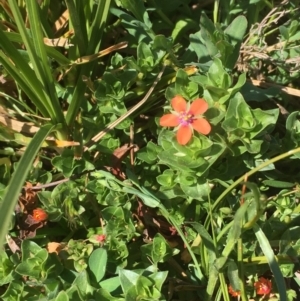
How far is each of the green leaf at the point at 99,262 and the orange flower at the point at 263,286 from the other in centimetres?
58

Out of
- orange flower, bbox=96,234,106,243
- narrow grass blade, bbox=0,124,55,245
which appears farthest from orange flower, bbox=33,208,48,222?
narrow grass blade, bbox=0,124,55,245

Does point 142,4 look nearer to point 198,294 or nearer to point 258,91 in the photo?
point 258,91

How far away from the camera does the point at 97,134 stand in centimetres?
199

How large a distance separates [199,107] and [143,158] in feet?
1.16

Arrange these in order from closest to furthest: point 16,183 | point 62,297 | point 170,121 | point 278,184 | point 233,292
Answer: point 16,183 < point 62,297 < point 170,121 < point 233,292 < point 278,184

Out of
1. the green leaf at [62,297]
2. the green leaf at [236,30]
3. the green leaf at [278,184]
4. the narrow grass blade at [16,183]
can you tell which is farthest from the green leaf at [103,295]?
the green leaf at [236,30]

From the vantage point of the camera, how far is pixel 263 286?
1.89m

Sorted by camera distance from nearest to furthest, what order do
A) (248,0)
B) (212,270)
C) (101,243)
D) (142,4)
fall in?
→ (212,270) → (101,243) → (142,4) → (248,0)

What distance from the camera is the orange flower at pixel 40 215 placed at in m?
1.92

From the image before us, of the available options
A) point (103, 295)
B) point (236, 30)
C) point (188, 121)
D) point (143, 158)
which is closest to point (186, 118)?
point (188, 121)

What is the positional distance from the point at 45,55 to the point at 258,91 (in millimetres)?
839

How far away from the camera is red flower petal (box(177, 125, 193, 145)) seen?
5.49 feet

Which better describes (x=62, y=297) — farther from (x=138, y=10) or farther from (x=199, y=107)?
(x=138, y=10)

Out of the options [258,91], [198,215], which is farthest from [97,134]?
[258,91]
